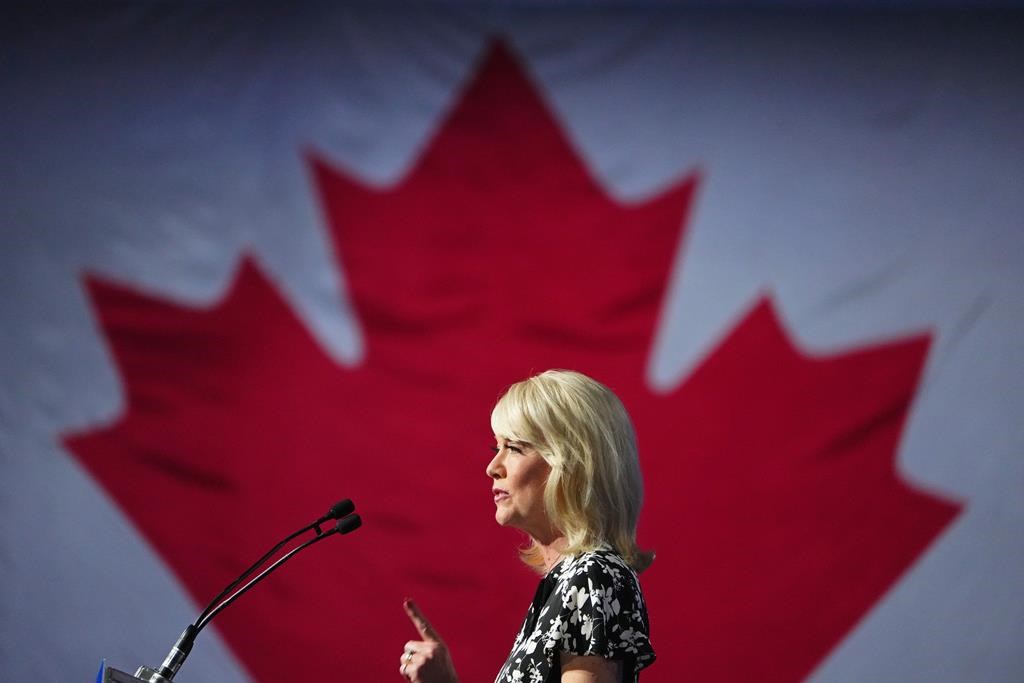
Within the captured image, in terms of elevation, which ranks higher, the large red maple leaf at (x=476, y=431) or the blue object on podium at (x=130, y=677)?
the large red maple leaf at (x=476, y=431)

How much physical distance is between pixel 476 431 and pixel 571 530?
4.73 ft

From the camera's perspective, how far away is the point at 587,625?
4.81 feet

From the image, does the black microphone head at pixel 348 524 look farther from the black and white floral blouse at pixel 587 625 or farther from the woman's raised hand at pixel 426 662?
the black and white floral blouse at pixel 587 625

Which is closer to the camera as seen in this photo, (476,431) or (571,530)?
(571,530)

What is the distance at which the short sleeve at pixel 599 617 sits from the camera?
4.79 feet

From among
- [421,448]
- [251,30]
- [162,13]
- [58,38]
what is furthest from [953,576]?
[58,38]

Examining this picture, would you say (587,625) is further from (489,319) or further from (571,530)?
(489,319)

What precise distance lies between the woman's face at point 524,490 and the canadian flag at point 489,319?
1335 millimetres

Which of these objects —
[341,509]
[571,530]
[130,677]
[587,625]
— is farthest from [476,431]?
[130,677]

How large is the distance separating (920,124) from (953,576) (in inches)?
46.1

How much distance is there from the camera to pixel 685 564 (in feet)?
9.62

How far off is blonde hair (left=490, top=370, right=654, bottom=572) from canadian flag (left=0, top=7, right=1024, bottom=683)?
1381 millimetres

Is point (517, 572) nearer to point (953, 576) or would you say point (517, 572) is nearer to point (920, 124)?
point (953, 576)

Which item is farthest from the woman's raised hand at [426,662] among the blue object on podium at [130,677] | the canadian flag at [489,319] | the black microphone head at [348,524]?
the canadian flag at [489,319]
